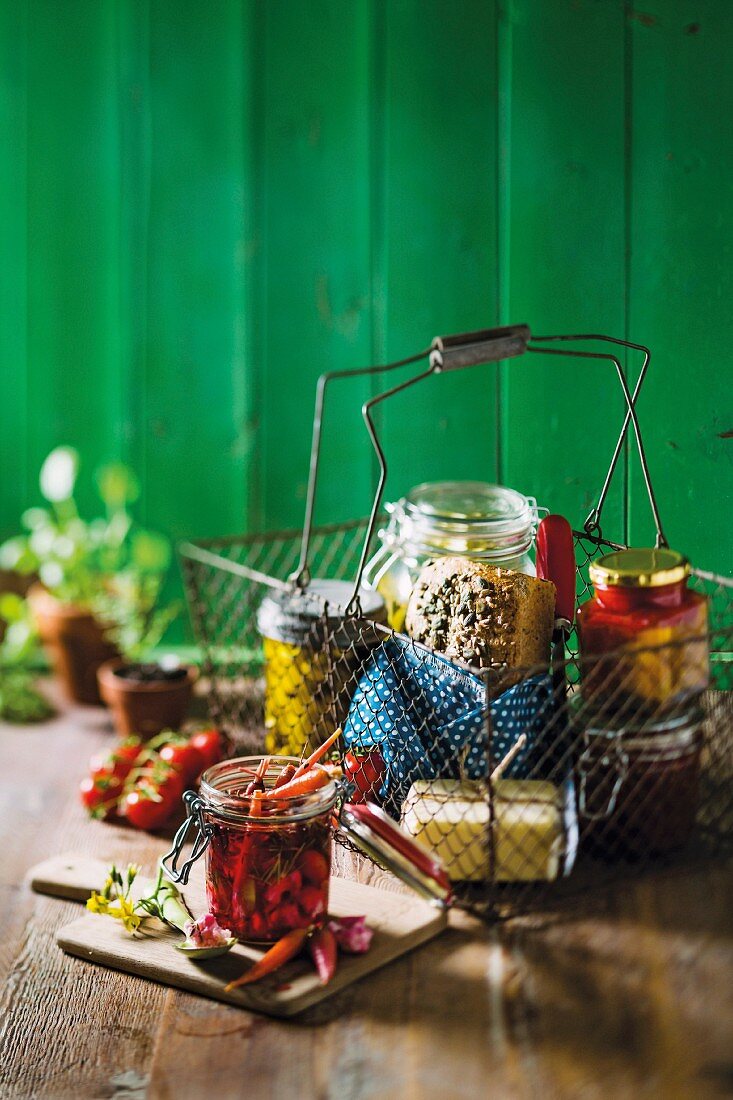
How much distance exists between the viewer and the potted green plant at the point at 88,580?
165 centimetres

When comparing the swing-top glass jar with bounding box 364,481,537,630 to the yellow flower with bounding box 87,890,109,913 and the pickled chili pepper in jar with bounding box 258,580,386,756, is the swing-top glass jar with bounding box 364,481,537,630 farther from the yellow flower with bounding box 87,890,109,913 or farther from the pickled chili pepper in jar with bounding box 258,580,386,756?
the yellow flower with bounding box 87,890,109,913

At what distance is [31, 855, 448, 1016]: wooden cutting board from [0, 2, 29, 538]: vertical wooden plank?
3.18 ft

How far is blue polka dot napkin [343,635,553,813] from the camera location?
0.91 meters

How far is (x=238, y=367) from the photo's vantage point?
1703 millimetres

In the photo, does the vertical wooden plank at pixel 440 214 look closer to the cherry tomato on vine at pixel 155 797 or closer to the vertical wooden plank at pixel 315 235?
the vertical wooden plank at pixel 315 235

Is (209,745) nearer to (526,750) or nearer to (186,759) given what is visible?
(186,759)

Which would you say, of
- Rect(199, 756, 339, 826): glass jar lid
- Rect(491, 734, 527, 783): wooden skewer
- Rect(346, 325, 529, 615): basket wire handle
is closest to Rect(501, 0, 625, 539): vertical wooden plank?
Rect(346, 325, 529, 615): basket wire handle

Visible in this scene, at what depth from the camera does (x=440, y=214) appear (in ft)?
4.91

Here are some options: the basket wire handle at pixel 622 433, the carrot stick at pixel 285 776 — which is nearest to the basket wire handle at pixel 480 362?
the basket wire handle at pixel 622 433

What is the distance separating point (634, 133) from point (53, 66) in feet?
2.82

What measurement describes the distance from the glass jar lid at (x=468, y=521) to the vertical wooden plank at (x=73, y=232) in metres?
0.79

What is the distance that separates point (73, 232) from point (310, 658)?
3.11ft

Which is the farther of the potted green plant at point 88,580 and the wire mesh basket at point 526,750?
the potted green plant at point 88,580

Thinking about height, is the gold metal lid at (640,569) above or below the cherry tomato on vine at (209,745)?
above
